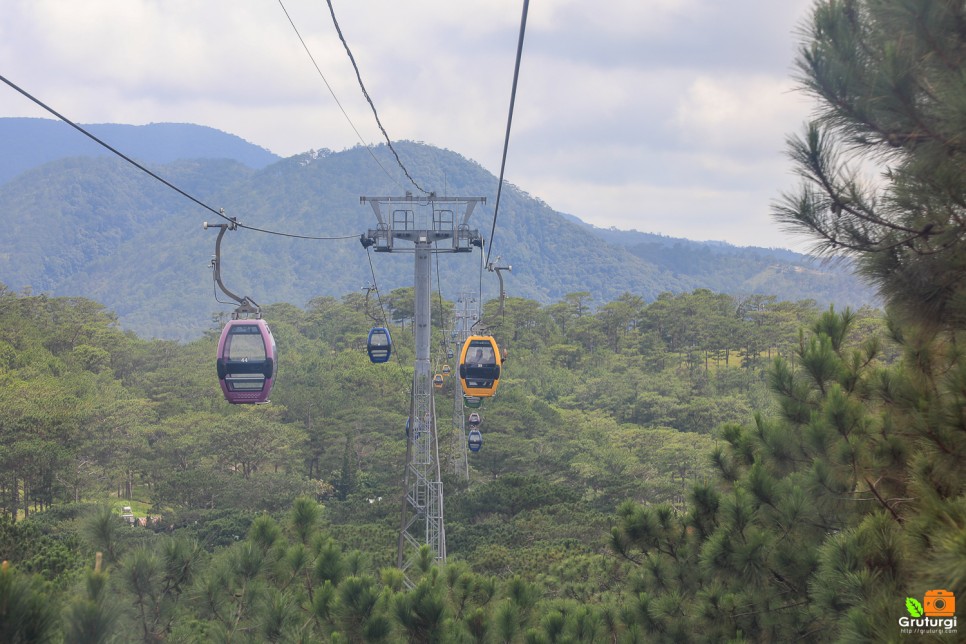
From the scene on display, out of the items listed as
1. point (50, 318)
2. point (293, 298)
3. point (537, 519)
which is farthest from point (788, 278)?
point (537, 519)

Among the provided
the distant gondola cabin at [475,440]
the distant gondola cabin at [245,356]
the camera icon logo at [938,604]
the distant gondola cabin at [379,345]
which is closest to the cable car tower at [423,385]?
the distant gondola cabin at [245,356]

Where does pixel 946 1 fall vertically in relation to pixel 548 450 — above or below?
above

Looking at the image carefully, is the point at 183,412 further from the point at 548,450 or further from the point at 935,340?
the point at 935,340

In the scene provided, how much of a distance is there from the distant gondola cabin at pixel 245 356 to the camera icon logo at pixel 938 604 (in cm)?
878

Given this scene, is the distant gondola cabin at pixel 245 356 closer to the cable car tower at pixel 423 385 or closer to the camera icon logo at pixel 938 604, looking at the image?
the cable car tower at pixel 423 385

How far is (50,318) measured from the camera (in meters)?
54.6

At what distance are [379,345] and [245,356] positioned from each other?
985 centimetres

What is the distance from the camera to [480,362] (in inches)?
663

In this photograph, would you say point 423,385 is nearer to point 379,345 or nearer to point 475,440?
point 379,345

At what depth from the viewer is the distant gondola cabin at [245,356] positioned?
11195mm

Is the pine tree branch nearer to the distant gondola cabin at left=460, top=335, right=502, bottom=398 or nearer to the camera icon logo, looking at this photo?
the camera icon logo

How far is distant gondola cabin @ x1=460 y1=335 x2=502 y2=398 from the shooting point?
55.2 feet

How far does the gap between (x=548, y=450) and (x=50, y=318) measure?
35.9 meters

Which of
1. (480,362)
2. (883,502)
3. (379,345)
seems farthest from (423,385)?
(883,502)
